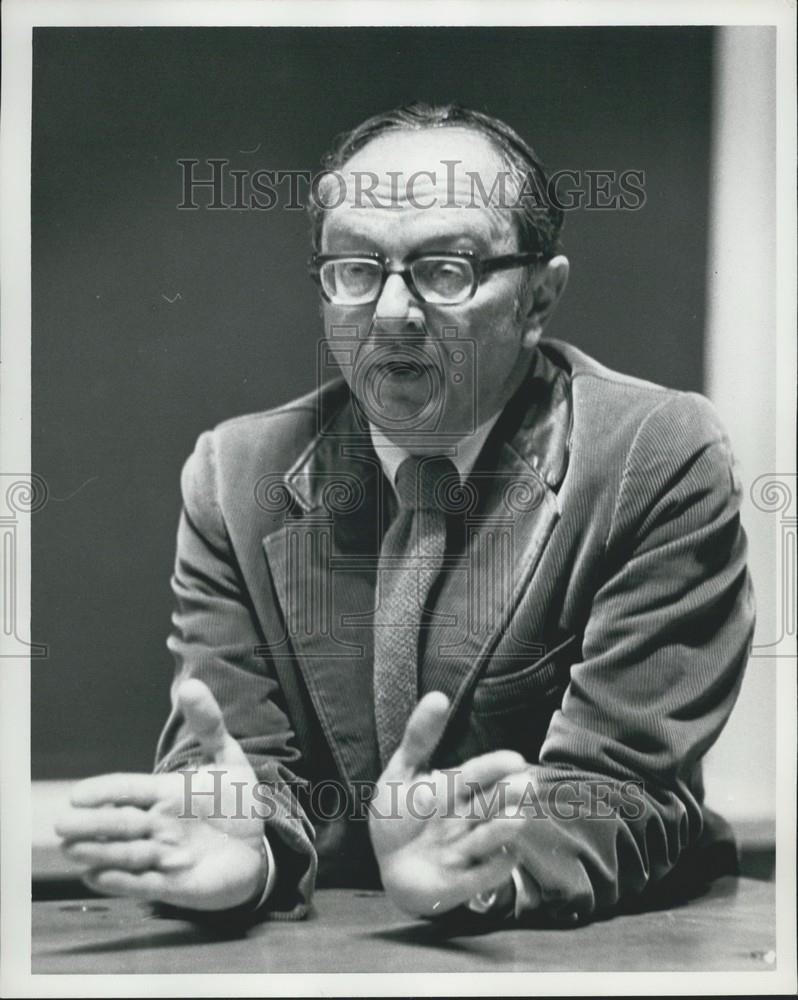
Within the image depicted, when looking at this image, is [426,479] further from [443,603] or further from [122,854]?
[122,854]

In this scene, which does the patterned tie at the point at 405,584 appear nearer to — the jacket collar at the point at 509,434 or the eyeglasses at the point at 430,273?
the jacket collar at the point at 509,434

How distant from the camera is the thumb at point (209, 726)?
2529 millimetres

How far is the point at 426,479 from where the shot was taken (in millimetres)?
2561

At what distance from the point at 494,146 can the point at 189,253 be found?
667 mm

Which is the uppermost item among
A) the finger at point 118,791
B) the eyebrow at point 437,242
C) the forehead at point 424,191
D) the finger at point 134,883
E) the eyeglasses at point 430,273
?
the forehead at point 424,191

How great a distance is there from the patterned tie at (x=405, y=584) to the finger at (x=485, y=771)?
15cm

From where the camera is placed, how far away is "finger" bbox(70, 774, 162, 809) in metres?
2.56

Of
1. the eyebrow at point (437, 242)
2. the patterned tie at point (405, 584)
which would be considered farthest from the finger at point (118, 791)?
the eyebrow at point (437, 242)

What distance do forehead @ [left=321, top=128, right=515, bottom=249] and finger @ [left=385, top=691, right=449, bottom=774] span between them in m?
0.92

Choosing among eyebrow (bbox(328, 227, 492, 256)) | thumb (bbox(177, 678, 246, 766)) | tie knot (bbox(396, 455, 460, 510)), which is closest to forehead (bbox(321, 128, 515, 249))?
eyebrow (bbox(328, 227, 492, 256))

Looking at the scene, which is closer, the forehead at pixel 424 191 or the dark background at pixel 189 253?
the forehead at pixel 424 191

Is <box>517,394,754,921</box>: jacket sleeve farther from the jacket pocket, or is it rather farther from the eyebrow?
the eyebrow

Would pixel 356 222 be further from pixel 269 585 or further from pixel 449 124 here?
pixel 269 585

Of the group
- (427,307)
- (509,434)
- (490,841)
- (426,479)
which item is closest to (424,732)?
(490,841)
